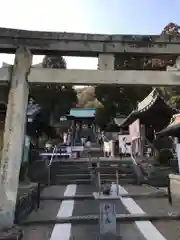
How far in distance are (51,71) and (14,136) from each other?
1.84 m

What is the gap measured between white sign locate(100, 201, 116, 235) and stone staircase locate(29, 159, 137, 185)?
8365 mm

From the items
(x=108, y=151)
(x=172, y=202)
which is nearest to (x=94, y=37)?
(x=172, y=202)

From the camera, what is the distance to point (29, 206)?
7680 mm

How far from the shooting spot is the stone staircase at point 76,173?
46.2 feet

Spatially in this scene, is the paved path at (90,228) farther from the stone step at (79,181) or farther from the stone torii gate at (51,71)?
the stone step at (79,181)

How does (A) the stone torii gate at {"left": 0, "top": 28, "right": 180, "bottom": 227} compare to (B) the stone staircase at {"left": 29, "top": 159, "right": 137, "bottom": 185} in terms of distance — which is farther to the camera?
(B) the stone staircase at {"left": 29, "top": 159, "right": 137, "bottom": 185}

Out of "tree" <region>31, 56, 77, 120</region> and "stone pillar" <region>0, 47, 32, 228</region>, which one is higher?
"tree" <region>31, 56, 77, 120</region>

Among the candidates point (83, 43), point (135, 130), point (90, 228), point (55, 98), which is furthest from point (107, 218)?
point (55, 98)

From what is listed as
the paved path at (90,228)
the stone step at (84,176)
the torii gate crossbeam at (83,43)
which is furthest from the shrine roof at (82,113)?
the torii gate crossbeam at (83,43)

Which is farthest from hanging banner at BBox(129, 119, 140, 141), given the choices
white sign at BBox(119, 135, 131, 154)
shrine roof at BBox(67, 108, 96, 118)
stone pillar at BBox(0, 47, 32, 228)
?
shrine roof at BBox(67, 108, 96, 118)

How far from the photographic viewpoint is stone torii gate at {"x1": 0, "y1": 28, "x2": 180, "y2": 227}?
5.96m

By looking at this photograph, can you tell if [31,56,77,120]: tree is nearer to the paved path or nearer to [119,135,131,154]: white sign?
[119,135,131,154]: white sign

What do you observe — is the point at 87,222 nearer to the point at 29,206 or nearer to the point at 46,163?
the point at 29,206

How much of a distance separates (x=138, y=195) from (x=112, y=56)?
6140mm
